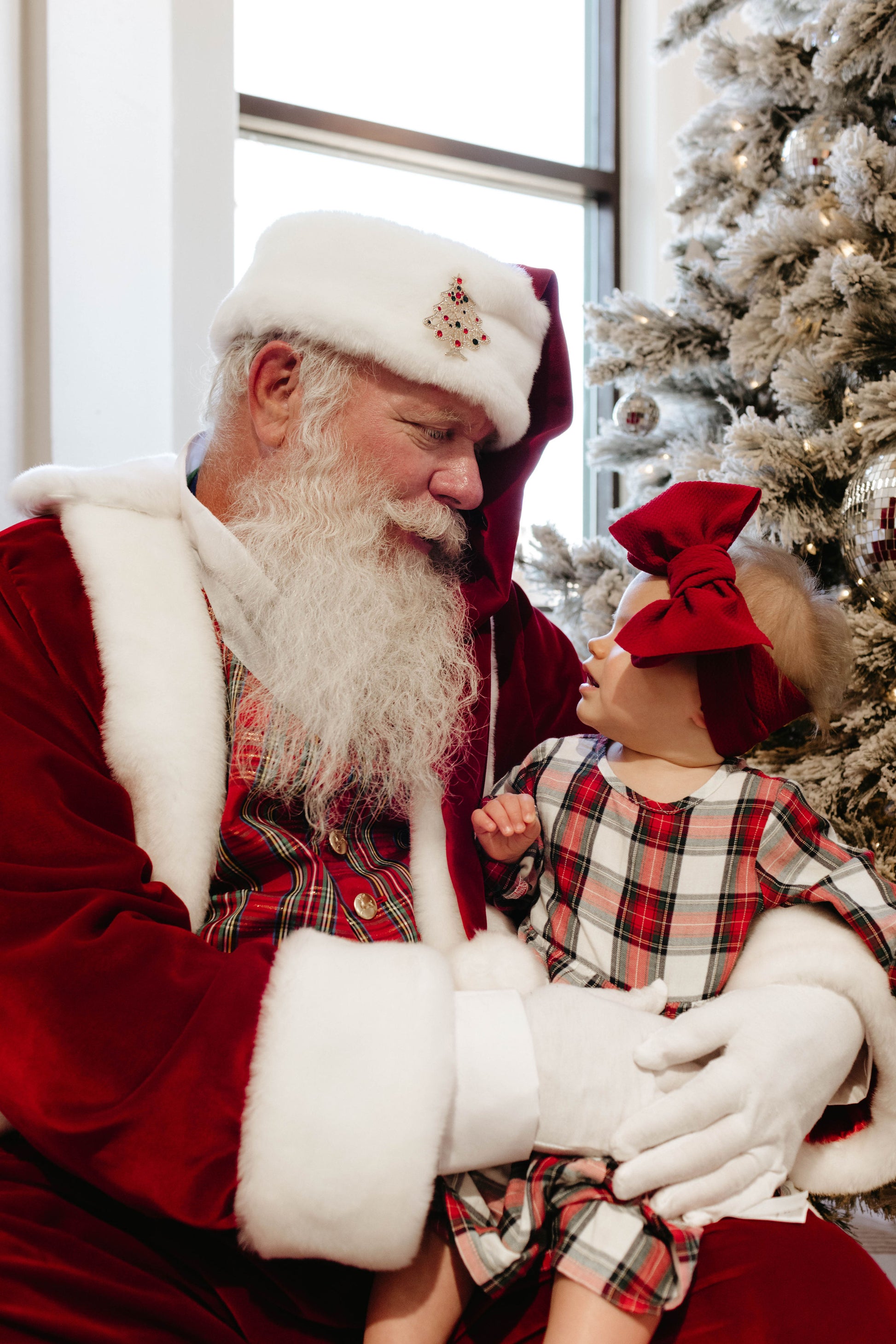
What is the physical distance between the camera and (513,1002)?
3.92 ft

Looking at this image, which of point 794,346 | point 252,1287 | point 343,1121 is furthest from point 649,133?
point 252,1287

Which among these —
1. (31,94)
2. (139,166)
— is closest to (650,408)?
(139,166)

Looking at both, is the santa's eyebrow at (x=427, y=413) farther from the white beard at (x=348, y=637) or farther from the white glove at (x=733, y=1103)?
the white glove at (x=733, y=1103)

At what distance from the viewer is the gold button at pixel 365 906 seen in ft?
4.71

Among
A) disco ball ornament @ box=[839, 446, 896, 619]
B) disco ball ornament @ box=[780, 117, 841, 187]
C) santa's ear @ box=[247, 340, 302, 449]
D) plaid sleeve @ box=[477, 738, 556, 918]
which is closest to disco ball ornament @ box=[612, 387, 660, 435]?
disco ball ornament @ box=[780, 117, 841, 187]

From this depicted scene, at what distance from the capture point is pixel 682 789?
1492 mm

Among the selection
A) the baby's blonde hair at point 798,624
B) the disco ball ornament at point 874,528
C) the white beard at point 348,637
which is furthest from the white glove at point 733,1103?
the disco ball ornament at point 874,528

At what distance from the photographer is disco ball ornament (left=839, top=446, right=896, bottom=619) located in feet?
6.03

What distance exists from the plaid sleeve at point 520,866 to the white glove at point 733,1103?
369 mm

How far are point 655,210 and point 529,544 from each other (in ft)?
5.93

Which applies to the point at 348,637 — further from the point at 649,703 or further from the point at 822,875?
the point at 822,875

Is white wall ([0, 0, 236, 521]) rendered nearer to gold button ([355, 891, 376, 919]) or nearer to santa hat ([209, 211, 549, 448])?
santa hat ([209, 211, 549, 448])

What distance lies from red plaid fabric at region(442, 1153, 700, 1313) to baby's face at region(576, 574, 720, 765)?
580mm

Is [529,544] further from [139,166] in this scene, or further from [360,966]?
[360,966]
